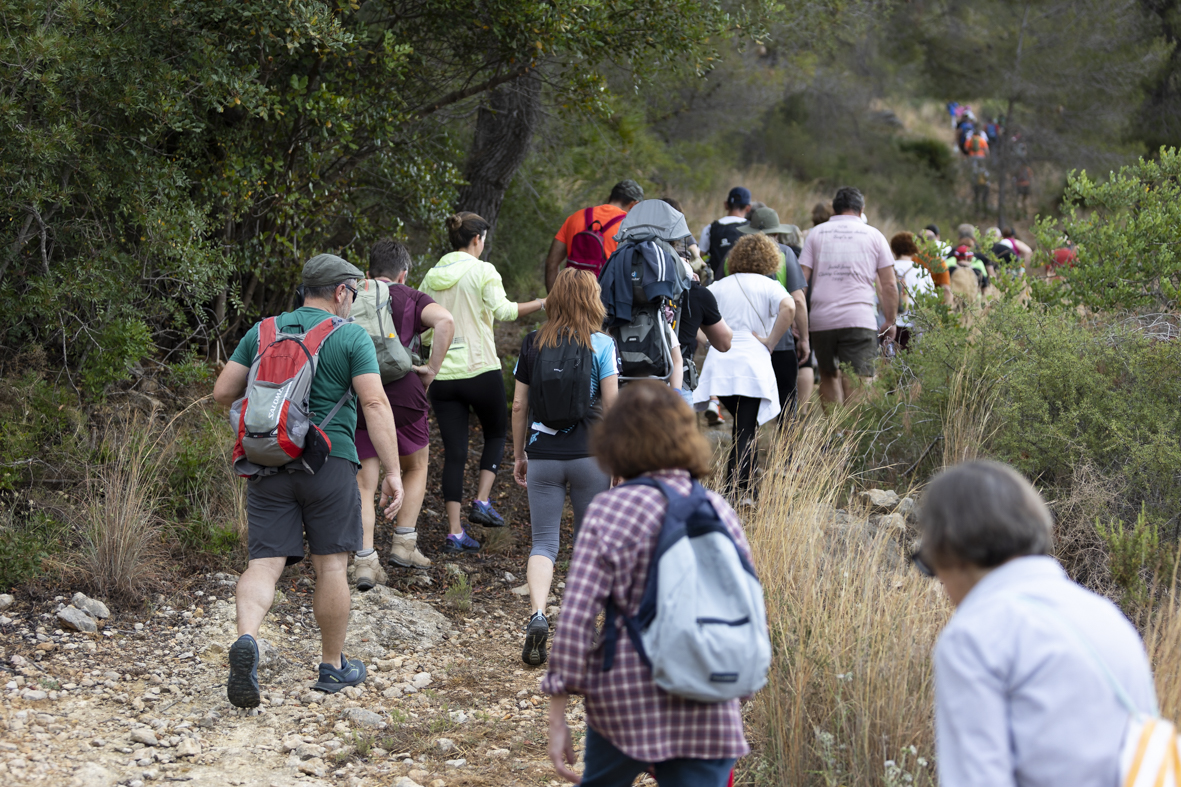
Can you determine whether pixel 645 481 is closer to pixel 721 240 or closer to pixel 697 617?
pixel 697 617

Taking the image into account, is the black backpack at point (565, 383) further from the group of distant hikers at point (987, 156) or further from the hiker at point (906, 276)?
the group of distant hikers at point (987, 156)

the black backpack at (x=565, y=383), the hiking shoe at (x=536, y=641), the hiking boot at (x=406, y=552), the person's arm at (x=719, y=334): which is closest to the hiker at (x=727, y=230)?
the person's arm at (x=719, y=334)

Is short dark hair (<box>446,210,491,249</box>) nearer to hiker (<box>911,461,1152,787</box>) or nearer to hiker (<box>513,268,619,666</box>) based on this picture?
hiker (<box>513,268,619,666</box>)

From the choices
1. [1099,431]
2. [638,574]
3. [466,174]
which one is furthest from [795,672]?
[466,174]

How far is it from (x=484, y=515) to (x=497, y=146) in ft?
12.1

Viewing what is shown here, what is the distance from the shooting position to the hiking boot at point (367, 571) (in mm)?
5172

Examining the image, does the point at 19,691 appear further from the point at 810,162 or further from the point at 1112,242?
the point at 810,162

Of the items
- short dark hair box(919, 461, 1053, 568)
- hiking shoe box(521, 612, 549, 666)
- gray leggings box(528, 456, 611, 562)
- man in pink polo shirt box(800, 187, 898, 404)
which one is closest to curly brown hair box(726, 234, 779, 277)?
man in pink polo shirt box(800, 187, 898, 404)

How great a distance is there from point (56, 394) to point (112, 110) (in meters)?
1.66

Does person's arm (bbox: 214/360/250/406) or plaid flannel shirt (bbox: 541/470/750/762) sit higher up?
person's arm (bbox: 214/360/250/406)

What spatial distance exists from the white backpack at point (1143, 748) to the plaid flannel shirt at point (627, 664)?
840mm

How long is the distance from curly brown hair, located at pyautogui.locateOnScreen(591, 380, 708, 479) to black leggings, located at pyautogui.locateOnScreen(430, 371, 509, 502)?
342 centimetres

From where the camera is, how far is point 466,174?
28.7 feet

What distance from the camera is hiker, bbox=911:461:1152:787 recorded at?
5.39 ft
